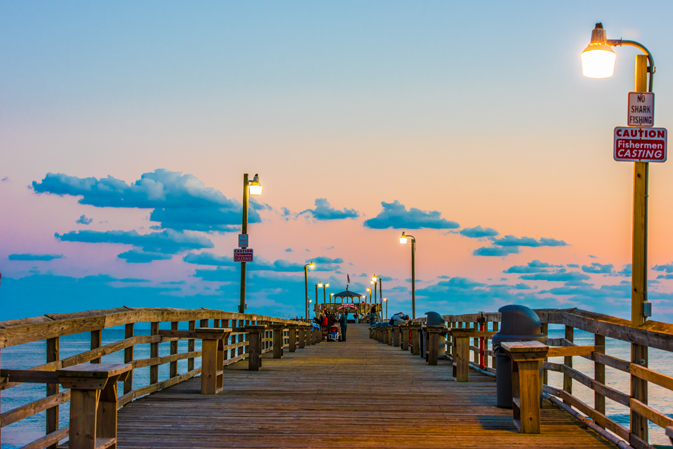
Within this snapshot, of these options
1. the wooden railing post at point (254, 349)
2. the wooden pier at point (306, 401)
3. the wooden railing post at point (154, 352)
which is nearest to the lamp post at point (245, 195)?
the wooden railing post at point (254, 349)

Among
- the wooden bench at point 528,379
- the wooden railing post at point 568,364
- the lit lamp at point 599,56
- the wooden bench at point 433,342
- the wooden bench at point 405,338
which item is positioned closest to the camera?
the wooden bench at point 528,379

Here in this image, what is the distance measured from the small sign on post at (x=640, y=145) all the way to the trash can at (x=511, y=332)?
2192 mm

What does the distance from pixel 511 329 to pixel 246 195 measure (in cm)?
1281

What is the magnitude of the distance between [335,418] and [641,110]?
16.2ft

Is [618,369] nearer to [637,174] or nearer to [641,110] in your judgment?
[637,174]

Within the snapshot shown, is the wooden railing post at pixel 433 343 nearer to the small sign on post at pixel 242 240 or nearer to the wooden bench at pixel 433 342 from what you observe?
the wooden bench at pixel 433 342

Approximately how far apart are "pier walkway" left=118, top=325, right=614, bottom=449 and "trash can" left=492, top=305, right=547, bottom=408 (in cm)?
42

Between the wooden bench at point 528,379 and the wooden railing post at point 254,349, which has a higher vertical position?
the wooden bench at point 528,379

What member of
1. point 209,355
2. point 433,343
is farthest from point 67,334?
point 433,343

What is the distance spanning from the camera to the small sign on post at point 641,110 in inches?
279

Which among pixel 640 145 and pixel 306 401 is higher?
pixel 640 145

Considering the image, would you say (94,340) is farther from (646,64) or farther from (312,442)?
(646,64)

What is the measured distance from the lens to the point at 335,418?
24.3 feet

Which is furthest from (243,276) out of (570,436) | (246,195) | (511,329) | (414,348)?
(570,436)
